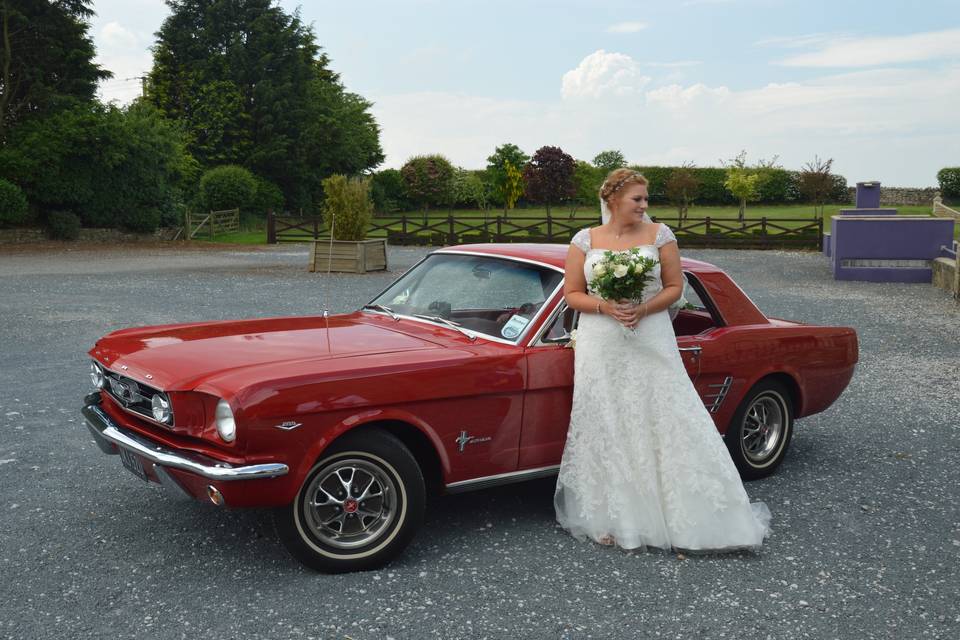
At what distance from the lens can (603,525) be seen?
4828 millimetres

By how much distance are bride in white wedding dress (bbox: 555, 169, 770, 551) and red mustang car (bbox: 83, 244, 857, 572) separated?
0.18 meters

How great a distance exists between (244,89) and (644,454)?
50.4 m

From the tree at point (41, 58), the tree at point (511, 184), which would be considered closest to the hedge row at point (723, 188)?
the tree at point (511, 184)

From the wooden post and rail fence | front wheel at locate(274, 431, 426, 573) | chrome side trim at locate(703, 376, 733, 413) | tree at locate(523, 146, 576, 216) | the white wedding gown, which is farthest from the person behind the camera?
tree at locate(523, 146, 576, 216)

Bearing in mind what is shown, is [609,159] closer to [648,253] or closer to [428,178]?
[428,178]

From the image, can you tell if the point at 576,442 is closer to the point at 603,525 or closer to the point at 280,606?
the point at 603,525

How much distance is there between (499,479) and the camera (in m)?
4.80

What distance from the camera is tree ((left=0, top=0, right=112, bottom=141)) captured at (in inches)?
1288

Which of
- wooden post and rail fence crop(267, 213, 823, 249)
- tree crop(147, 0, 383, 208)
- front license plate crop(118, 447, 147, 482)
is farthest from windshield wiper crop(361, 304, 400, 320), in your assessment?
tree crop(147, 0, 383, 208)

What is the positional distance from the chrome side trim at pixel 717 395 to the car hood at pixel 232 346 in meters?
1.78

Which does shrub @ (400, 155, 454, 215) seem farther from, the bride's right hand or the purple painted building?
the bride's right hand

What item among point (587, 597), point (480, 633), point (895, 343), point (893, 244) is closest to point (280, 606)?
point (480, 633)

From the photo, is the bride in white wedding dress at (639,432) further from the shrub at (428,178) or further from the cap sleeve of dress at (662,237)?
the shrub at (428,178)

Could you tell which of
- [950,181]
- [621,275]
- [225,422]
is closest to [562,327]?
[621,275]
